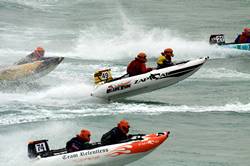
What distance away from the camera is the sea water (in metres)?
22.6

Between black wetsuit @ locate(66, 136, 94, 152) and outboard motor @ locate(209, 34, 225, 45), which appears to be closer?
black wetsuit @ locate(66, 136, 94, 152)

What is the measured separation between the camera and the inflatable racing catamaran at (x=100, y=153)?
1897 cm

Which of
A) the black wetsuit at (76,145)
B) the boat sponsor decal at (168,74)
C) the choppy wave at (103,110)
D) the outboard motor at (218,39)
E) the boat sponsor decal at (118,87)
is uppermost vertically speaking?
the outboard motor at (218,39)

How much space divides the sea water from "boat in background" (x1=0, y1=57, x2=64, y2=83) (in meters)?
0.39

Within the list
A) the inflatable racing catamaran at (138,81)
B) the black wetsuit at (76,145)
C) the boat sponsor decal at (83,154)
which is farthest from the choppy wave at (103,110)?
the boat sponsor decal at (83,154)

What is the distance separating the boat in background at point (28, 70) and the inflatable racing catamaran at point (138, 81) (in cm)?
410

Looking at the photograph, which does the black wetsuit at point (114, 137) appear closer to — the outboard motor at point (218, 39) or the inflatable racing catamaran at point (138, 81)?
the inflatable racing catamaran at point (138, 81)

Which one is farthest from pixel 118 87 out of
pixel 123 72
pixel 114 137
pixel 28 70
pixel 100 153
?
pixel 100 153

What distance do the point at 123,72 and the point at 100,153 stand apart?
15.5 meters

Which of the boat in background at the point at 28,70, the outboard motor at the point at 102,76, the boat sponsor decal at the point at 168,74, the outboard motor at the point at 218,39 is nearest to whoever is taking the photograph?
the outboard motor at the point at 102,76

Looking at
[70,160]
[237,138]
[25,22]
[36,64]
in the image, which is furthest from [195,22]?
[70,160]

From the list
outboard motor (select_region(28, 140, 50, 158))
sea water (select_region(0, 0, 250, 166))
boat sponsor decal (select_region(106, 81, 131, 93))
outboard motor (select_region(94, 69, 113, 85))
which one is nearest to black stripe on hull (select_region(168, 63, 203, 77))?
sea water (select_region(0, 0, 250, 166))

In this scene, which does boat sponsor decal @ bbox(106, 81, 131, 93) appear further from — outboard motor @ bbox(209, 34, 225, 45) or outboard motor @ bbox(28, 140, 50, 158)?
outboard motor @ bbox(209, 34, 225, 45)

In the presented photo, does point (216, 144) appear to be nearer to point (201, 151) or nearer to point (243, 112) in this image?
point (201, 151)
